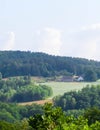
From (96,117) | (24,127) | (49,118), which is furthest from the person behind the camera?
(24,127)

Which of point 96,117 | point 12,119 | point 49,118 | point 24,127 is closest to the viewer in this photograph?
point 49,118

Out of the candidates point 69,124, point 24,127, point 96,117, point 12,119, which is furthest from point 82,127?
point 12,119

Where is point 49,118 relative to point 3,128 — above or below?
above

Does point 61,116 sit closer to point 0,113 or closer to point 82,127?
point 82,127

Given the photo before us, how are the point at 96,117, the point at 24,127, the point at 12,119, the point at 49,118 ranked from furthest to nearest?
the point at 12,119 < the point at 24,127 < the point at 96,117 < the point at 49,118

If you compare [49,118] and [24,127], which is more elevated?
[49,118]

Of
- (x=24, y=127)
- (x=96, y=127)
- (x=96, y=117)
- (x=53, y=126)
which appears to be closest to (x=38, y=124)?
(x=53, y=126)

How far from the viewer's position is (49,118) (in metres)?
51.3

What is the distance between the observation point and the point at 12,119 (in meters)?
190

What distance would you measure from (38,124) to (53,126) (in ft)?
4.50

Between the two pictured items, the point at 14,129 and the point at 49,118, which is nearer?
the point at 49,118

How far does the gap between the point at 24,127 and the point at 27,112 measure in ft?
271

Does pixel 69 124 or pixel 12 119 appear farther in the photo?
pixel 12 119

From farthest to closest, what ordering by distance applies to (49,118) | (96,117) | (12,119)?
1. (12,119)
2. (96,117)
3. (49,118)
